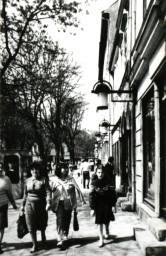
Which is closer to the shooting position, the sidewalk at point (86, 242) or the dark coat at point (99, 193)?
the sidewalk at point (86, 242)

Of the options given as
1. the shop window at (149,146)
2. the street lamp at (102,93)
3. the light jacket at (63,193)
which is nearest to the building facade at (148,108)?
the shop window at (149,146)

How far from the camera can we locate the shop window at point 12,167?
16.3 metres

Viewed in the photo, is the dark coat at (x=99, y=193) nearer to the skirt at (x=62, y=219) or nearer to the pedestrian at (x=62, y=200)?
the pedestrian at (x=62, y=200)

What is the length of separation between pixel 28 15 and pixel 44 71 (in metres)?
8.45

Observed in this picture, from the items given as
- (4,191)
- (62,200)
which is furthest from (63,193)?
(4,191)

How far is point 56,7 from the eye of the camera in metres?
13.9

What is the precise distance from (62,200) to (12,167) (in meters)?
9.46

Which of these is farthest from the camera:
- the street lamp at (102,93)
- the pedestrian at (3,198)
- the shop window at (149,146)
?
the street lamp at (102,93)

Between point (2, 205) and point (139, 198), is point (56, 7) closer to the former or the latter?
point (139, 198)

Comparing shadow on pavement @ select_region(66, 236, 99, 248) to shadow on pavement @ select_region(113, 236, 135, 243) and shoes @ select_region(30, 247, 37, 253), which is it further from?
shoes @ select_region(30, 247, 37, 253)

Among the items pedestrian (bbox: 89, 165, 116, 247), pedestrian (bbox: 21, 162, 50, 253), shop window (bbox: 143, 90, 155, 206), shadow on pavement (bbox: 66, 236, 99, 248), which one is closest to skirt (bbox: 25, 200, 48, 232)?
pedestrian (bbox: 21, 162, 50, 253)

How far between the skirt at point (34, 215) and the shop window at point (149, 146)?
265 centimetres

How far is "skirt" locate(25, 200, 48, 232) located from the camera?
23.2 ft

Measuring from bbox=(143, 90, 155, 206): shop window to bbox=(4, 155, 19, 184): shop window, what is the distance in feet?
25.5
